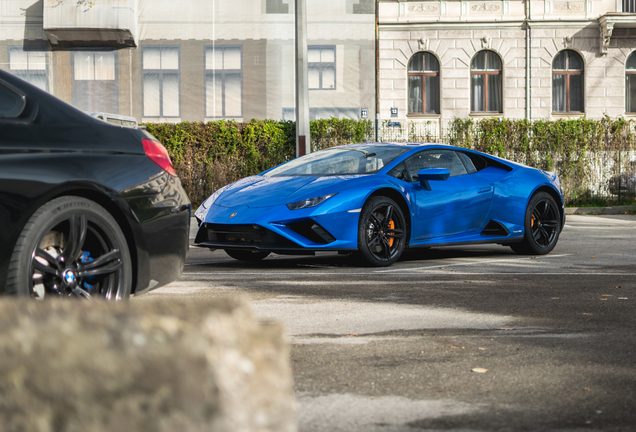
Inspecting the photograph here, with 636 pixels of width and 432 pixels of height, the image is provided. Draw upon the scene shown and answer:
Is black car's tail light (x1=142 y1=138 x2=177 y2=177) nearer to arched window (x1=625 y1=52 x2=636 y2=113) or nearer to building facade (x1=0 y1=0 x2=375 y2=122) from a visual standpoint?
building facade (x1=0 y1=0 x2=375 y2=122)

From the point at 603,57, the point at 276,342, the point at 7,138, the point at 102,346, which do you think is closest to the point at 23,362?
the point at 102,346

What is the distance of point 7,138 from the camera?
3615 millimetres

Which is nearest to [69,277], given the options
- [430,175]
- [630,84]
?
[430,175]

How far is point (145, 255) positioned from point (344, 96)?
76.7ft

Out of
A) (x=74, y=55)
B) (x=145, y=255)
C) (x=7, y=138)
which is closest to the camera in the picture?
(x=7, y=138)

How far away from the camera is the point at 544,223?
8.91 m

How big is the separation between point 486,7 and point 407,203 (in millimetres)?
21340

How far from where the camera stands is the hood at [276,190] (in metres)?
7.16

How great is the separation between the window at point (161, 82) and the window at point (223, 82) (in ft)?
3.43

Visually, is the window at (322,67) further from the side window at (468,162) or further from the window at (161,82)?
the side window at (468,162)

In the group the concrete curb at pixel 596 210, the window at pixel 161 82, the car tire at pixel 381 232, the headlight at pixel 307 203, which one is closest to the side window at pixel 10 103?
the headlight at pixel 307 203

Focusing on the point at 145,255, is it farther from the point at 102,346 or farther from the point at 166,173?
the point at 102,346

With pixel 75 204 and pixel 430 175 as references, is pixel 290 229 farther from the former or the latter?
pixel 75 204

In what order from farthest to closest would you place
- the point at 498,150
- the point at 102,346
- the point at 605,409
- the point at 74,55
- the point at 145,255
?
1. the point at 74,55
2. the point at 498,150
3. the point at 145,255
4. the point at 605,409
5. the point at 102,346
